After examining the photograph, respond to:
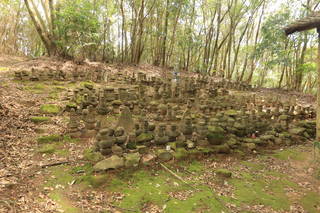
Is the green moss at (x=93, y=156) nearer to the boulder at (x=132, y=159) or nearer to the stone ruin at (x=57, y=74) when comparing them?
the boulder at (x=132, y=159)

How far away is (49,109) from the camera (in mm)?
6527

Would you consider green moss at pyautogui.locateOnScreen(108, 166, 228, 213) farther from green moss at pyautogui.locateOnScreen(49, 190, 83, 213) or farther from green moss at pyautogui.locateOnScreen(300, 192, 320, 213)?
green moss at pyautogui.locateOnScreen(300, 192, 320, 213)

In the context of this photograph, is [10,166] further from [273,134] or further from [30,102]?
[273,134]

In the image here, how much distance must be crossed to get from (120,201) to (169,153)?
5.70 feet

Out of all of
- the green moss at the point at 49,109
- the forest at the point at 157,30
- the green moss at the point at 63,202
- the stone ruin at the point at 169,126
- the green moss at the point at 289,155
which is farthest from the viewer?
the forest at the point at 157,30

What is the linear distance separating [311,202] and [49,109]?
24.9ft

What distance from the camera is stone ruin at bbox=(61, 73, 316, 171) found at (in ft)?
15.4

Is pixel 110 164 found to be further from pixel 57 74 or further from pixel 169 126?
pixel 57 74

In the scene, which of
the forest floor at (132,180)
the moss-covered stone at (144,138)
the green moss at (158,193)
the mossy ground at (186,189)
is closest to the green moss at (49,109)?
the forest floor at (132,180)

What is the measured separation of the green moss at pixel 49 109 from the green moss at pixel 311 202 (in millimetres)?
7150

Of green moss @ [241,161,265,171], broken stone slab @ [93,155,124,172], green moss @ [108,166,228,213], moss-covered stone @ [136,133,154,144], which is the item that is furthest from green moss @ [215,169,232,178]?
broken stone slab @ [93,155,124,172]

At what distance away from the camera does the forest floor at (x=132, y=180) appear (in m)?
3.37

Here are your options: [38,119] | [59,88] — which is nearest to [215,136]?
[38,119]

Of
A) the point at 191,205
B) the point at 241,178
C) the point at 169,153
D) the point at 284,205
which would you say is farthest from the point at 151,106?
the point at 284,205
